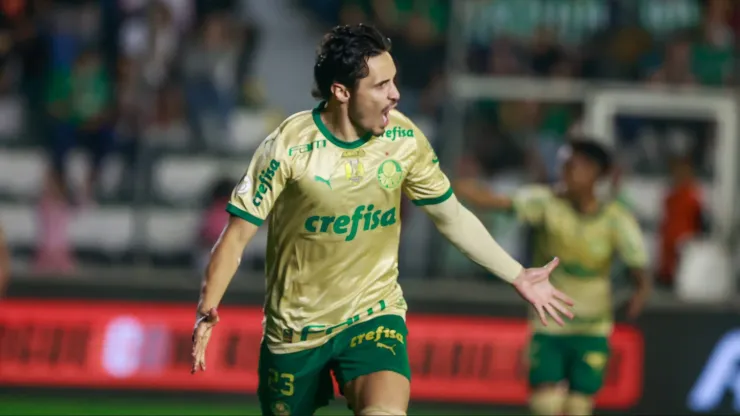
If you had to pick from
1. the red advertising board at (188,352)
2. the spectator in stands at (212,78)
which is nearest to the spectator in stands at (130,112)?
the spectator in stands at (212,78)

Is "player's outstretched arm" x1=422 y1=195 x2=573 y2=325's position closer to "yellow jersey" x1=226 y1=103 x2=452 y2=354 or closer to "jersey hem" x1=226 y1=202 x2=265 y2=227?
"yellow jersey" x1=226 y1=103 x2=452 y2=354

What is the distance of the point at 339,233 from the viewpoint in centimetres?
618

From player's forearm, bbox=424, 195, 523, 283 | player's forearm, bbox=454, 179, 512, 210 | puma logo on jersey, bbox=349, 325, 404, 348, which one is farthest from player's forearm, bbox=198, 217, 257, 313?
player's forearm, bbox=454, 179, 512, 210

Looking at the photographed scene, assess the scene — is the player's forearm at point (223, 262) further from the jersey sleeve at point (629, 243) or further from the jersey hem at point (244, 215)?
the jersey sleeve at point (629, 243)

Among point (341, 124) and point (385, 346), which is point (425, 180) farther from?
point (385, 346)

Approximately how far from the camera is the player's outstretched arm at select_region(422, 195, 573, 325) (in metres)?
6.38

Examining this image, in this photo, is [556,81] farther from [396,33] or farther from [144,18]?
[144,18]

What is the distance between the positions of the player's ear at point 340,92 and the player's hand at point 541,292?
1.24 metres

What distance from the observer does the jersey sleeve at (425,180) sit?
6324 mm

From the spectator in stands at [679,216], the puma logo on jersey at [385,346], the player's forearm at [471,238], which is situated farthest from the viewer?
the spectator in stands at [679,216]

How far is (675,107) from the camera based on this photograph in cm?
1368

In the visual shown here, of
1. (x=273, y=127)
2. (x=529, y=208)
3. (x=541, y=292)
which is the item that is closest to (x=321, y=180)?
(x=541, y=292)

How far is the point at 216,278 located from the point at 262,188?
1.52 ft

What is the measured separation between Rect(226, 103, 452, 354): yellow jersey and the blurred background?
514 centimetres
